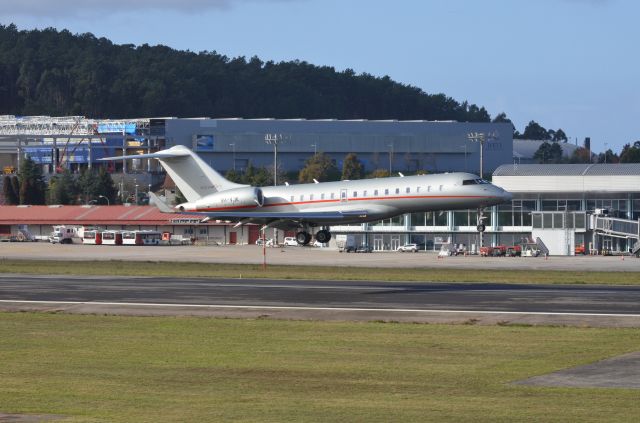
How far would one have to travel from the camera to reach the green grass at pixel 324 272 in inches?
2579

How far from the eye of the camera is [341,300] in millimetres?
47844

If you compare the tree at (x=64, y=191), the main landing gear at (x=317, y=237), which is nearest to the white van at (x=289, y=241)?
the tree at (x=64, y=191)

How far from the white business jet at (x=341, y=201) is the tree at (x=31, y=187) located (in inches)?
4139

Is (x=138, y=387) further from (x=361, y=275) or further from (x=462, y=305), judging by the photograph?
(x=361, y=275)

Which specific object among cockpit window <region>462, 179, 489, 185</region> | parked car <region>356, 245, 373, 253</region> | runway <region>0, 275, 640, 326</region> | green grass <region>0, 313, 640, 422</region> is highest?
cockpit window <region>462, 179, 489, 185</region>

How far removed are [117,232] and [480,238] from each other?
142 feet

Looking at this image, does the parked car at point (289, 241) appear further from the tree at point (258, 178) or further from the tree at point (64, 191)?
the tree at point (64, 191)

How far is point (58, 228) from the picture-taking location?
138m

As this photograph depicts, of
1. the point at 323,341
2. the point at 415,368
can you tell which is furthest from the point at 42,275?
the point at 415,368

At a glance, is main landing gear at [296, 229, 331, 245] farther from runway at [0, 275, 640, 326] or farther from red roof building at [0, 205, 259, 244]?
red roof building at [0, 205, 259, 244]

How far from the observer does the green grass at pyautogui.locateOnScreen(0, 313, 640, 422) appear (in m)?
23.7

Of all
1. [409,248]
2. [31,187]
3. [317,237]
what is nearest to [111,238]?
[409,248]

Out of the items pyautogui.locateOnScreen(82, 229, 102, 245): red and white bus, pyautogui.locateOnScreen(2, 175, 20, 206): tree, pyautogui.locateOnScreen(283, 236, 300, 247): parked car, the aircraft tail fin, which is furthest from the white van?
pyautogui.locateOnScreen(2, 175, 20, 206): tree

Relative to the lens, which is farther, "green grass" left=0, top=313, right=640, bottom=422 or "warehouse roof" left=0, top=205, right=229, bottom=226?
"warehouse roof" left=0, top=205, right=229, bottom=226
